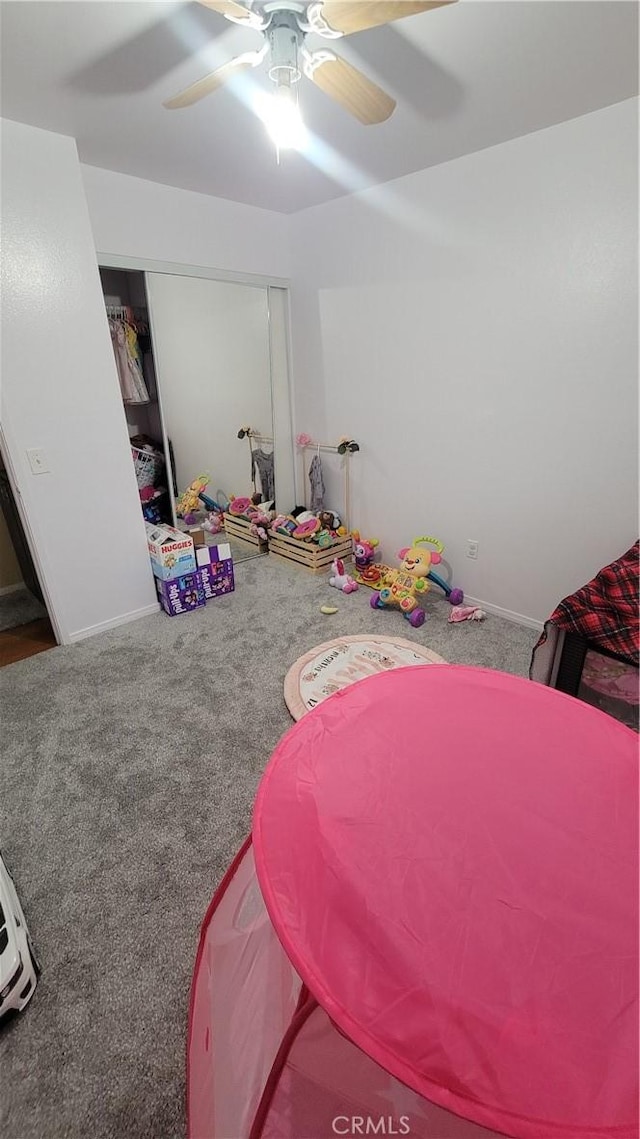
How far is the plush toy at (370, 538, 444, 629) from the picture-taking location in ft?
9.05

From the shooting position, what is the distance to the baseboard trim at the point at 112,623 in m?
2.65

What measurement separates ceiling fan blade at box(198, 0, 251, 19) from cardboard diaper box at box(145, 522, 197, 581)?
2.16m

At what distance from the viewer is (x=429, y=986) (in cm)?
57

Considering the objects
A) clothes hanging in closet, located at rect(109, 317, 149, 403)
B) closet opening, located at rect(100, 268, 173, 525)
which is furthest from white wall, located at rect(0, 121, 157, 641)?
clothes hanging in closet, located at rect(109, 317, 149, 403)

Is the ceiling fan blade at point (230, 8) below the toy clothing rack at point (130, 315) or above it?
above

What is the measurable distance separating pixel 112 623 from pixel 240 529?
1.38 meters

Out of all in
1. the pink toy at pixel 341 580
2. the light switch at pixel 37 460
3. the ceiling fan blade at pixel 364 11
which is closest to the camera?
the ceiling fan blade at pixel 364 11

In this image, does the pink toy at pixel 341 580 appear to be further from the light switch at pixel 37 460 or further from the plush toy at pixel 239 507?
the light switch at pixel 37 460

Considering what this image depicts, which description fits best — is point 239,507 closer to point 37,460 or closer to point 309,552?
point 309,552

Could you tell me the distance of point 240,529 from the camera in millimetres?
A: 3857

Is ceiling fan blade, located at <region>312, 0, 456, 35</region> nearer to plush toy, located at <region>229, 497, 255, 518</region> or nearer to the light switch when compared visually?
the light switch

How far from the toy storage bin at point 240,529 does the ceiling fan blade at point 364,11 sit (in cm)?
289

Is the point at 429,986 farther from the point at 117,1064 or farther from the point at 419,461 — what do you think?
the point at 419,461

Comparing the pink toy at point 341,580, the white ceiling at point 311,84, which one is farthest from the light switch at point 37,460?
the pink toy at point 341,580
